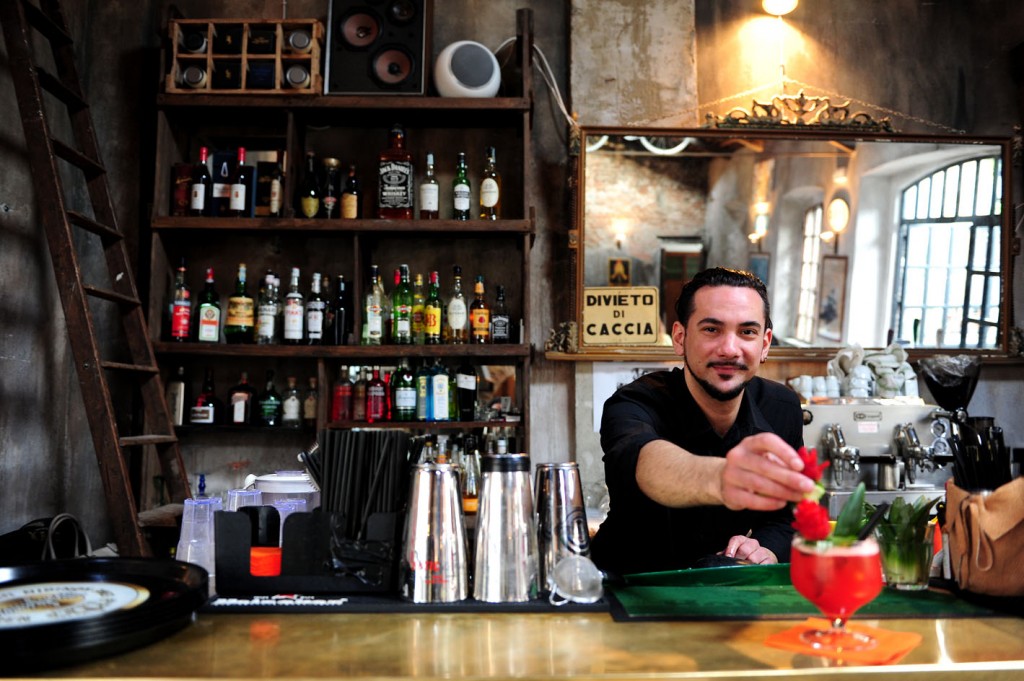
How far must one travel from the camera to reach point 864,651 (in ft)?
3.70

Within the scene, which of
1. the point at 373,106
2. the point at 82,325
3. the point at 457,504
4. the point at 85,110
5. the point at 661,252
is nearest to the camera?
the point at 457,504

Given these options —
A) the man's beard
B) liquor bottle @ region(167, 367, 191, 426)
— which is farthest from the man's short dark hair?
liquor bottle @ region(167, 367, 191, 426)

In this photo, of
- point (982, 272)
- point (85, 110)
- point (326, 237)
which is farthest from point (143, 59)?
point (982, 272)

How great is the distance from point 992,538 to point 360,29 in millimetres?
3149

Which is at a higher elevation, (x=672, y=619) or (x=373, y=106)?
(x=373, y=106)

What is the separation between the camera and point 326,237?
389 cm

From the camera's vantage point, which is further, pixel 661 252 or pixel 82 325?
pixel 661 252

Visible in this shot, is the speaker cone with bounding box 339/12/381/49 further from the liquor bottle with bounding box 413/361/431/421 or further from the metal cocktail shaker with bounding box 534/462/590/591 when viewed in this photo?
the metal cocktail shaker with bounding box 534/462/590/591

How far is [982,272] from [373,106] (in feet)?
9.28

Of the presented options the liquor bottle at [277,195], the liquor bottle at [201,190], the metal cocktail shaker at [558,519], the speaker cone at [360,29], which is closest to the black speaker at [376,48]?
the speaker cone at [360,29]

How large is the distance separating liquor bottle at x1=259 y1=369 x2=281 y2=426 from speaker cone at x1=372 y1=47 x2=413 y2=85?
53.6 inches

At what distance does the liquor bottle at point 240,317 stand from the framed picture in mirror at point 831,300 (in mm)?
2507

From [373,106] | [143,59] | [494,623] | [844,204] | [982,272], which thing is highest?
[143,59]

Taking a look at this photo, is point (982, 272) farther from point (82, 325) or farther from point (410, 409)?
point (82, 325)
